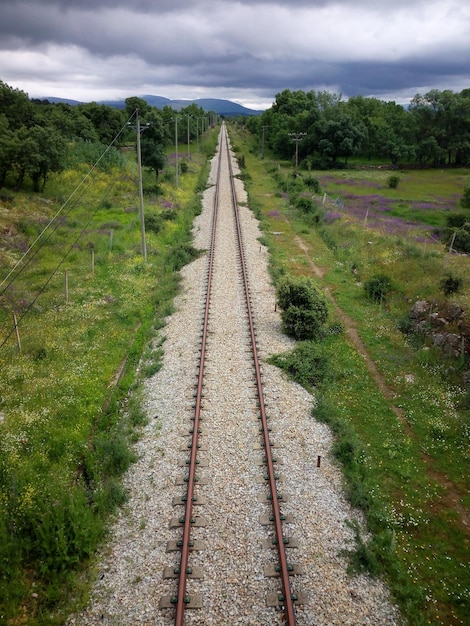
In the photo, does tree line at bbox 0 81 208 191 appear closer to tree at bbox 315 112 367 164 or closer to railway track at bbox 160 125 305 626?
railway track at bbox 160 125 305 626

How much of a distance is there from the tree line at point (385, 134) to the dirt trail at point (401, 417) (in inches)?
2256

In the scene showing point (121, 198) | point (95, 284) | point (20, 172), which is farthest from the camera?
point (121, 198)

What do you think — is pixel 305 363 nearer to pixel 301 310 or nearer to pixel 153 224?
pixel 301 310

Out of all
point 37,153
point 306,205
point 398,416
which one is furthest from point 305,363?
point 37,153

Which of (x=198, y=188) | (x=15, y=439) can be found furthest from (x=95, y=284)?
(x=198, y=188)

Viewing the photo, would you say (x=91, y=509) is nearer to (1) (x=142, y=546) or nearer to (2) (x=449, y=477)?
(1) (x=142, y=546)

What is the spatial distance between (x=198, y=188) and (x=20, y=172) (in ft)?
66.4

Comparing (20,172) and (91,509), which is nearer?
(91,509)

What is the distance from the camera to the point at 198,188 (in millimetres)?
53312

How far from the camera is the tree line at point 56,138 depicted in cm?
3778

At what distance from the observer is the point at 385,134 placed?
8525 centimetres

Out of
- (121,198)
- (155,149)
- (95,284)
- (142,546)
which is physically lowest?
(142,546)

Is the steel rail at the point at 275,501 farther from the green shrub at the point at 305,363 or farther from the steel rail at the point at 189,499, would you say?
the steel rail at the point at 189,499

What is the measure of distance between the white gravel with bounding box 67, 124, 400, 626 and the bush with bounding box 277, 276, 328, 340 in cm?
161
